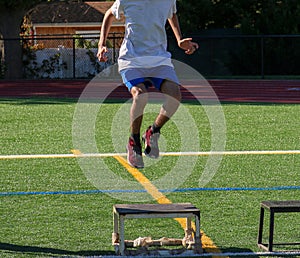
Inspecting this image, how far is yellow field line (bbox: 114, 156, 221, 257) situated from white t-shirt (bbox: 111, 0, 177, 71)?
4.83 feet

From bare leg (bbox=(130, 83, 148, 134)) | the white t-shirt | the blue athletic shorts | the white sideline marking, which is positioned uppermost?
the white t-shirt

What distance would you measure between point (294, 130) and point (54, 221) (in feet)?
24.6

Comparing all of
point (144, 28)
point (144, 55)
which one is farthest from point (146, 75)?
point (144, 28)

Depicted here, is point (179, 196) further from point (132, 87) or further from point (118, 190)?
point (132, 87)

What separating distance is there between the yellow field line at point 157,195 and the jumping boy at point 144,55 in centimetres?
89

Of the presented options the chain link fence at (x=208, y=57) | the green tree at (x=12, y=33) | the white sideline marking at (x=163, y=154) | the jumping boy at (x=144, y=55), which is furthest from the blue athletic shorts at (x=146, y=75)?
the green tree at (x=12, y=33)

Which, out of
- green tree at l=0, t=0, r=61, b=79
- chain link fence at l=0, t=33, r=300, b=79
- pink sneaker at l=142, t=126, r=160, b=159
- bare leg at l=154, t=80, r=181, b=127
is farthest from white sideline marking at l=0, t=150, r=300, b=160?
green tree at l=0, t=0, r=61, b=79

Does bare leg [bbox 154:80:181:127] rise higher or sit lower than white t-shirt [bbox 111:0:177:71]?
lower

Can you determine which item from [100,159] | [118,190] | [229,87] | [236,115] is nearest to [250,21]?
[229,87]

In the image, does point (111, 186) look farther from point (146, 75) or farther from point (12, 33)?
point (12, 33)

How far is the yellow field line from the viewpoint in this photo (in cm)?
651

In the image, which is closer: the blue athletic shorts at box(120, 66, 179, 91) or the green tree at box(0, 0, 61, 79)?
the blue athletic shorts at box(120, 66, 179, 91)

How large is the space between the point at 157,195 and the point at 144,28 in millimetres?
2151

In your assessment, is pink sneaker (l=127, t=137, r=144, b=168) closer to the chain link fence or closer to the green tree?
the chain link fence
